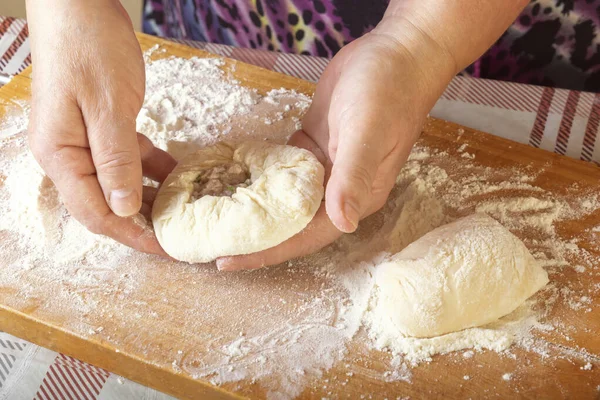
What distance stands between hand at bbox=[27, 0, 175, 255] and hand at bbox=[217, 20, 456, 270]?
0.91 ft

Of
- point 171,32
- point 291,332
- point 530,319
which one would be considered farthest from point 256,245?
point 171,32

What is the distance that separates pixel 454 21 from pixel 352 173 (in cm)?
58

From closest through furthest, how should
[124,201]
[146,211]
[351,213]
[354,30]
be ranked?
[351,213]
[124,201]
[146,211]
[354,30]

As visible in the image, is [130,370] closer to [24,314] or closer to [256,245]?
[24,314]

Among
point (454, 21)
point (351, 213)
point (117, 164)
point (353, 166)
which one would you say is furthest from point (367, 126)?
point (117, 164)

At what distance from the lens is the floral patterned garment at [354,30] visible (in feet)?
6.13

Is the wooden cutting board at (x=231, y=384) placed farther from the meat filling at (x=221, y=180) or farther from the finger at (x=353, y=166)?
the finger at (x=353, y=166)

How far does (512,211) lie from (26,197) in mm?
1294

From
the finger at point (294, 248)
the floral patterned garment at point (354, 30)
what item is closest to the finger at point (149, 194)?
the finger at point (294, 248)

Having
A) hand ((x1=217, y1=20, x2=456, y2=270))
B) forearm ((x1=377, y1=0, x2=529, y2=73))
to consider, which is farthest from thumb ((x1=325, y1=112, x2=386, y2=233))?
forearm ((x1=377, y1=0, x2=529, y2=73))

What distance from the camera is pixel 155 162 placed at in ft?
5.24

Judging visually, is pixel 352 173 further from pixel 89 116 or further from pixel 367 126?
pixel 89 116

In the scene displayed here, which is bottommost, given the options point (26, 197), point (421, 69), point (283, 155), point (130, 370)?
point (130, 370)

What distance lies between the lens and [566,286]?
1.49 metres
